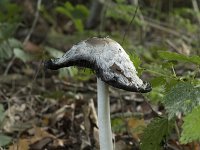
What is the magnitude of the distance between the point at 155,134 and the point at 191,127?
1.58 ft

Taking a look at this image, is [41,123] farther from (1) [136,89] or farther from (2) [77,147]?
(1) [136,89]

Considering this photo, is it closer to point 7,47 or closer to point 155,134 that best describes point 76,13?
point 7,47

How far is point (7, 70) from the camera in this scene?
4.12 meters

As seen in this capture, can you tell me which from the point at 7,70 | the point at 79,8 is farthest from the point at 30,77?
the point at 79,8

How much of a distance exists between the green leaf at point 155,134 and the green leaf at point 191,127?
1.48 ft

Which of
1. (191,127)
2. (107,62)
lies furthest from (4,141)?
(191,127)

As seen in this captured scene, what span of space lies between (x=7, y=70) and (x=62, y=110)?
3.67 feet

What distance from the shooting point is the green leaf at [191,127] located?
140cm

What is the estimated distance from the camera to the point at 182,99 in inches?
59.6

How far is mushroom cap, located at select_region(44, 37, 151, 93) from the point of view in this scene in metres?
1.62

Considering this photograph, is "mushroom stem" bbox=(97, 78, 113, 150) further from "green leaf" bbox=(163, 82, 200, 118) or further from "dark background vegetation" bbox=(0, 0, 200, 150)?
"green leaf" bbox=(163, 82, 200, 118)

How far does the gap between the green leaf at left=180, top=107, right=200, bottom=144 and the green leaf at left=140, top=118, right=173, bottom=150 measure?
0.45 metres

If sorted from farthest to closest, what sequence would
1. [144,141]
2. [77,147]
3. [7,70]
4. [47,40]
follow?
1. [47,40]
2. [7,70]
3. [77,147]
4. [144,141]

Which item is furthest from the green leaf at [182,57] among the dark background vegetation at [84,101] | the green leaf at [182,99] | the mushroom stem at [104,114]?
the mushroom stem at [104,114]
